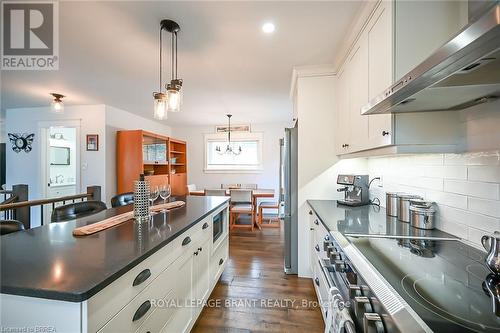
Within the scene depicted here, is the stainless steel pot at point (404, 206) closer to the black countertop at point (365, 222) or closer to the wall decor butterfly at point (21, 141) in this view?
the black countertop at point (365, 222)

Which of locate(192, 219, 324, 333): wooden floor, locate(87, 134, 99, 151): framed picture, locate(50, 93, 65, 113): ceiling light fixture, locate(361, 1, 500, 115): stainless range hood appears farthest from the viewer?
locate(87, 134, 99, 151): framed picture

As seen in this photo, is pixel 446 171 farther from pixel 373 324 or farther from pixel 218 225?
pixel 218 225

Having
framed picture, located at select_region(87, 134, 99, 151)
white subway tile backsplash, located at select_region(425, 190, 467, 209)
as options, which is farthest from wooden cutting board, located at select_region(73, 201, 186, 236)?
framed picture, located at select_region(87, 134, 99, 151)

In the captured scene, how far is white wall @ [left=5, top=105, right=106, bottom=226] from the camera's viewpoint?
13.4 feet

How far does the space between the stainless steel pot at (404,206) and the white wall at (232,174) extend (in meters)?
4.23

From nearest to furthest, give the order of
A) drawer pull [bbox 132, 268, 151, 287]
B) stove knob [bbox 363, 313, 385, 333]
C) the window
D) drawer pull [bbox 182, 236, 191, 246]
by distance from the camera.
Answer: stove knob [bbox 363, 313, 385, 333], drawer pull [bbox 132, 268, 151, 287], drawer pull [bbox 182, 236, 191, 246], the window

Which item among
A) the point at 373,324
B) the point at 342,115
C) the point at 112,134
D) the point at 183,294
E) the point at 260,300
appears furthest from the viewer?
the point at 112,134

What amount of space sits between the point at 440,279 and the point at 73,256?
58.8 inches

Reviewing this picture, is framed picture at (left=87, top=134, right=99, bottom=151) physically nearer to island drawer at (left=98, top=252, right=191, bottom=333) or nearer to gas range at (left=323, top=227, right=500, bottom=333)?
island drawer at (left=98, top=252, right=191, bottom=333)

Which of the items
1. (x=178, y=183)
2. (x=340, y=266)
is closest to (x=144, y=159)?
(x=178, y=183)

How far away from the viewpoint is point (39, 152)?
4336 millimetres

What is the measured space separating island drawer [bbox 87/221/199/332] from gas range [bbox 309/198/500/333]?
893mm

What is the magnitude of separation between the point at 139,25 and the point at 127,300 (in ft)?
Answer: 6.47

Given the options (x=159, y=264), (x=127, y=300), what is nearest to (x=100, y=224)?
(x=159, y=264)
